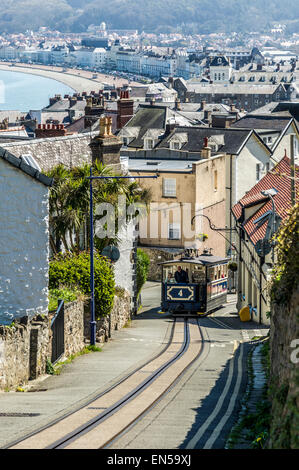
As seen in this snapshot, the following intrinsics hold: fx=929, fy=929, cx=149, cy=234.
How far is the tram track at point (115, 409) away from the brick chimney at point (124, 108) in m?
48.7

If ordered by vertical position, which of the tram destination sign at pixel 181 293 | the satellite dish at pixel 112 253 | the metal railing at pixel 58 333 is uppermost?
the satellite dish at pixel 112 253

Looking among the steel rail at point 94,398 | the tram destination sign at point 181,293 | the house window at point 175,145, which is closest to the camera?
the steel rail at point 94,398

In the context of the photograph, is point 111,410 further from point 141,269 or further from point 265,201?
point 141,269

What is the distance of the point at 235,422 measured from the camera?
16.0 metres

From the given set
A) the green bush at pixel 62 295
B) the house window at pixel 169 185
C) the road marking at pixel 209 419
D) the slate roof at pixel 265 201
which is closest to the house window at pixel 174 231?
the house window at pixel 169 185

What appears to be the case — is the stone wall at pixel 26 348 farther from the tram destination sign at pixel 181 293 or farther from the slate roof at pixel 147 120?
the slate roof at pixel 147 120

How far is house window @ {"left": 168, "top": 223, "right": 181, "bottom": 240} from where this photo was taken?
5709 cm

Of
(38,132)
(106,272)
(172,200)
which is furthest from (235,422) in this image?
(172,200)

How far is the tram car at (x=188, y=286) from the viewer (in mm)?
39219

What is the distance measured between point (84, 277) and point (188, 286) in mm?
9328

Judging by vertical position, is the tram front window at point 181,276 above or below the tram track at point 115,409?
below

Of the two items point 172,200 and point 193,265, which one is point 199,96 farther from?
point 193,265
